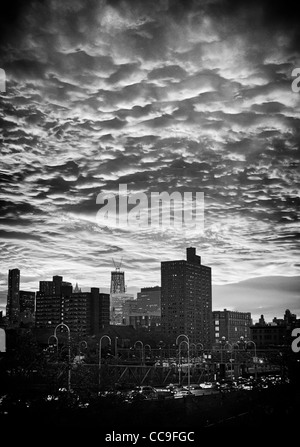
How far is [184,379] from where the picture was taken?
320 ft

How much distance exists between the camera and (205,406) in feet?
94.4

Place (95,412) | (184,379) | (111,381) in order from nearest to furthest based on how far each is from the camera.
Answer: (95,412)
(111,381)
(184,379)

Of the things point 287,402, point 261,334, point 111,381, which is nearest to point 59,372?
point 111,381

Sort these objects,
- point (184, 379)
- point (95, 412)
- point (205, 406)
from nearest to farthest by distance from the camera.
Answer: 1. point (95, 412)
2. point (205, 406)
3. point (184, 379)

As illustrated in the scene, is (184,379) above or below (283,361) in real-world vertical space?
below

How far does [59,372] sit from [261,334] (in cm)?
13147

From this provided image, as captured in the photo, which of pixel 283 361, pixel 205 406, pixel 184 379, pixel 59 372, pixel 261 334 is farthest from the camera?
pixel 261 334
